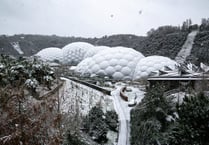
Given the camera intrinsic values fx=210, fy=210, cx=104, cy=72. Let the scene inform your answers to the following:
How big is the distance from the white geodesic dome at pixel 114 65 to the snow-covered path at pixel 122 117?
28.8ft

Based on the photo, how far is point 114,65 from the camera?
79.2 feet

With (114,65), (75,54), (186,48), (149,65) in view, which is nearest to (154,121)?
(149,65)

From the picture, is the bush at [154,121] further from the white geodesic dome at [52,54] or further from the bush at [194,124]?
the white geodesic dome at [52,54]

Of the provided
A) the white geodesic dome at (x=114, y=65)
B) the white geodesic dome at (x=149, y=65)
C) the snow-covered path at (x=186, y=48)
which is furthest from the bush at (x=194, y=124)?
the snow-covered path at (x=186, y=48)

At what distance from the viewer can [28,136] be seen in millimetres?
3205

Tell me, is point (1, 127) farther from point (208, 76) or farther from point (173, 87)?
point (173, 87)

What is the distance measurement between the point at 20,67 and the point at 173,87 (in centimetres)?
842

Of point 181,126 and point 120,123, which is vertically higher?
point 181,126

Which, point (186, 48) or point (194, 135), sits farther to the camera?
point (186, 48)

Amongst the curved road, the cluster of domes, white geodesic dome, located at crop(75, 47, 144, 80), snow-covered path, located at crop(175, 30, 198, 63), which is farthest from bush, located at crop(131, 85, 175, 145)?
snow-covered path, located at crop(175, 30, 198, 63)

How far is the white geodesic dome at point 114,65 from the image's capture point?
23952 millimetres

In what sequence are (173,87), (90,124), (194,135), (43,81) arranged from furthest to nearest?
(173,87), (43,81), (90,124), (194,135)

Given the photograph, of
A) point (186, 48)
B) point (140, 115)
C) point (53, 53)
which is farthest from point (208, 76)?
point (53, 53)

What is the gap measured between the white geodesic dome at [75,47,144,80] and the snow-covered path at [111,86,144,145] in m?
8.79
